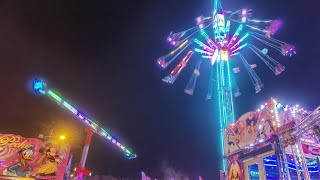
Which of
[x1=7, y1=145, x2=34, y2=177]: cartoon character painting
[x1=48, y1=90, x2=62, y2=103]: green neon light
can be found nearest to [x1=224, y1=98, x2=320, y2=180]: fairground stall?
[x1=48, y1=90, x2=62, y2=103]: green neon light

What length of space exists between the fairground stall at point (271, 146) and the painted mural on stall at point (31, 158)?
14.3 m

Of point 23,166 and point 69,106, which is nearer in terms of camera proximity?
point 23,166

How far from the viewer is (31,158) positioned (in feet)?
78.8

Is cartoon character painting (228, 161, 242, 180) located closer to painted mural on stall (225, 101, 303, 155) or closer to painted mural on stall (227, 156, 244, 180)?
painted mural on stall (227, 156, 244, 180)

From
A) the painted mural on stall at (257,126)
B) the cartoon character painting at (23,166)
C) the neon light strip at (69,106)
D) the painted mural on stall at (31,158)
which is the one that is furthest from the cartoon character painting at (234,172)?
the cartoon character painting at (23,166)

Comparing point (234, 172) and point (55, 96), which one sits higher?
point (55, 96)

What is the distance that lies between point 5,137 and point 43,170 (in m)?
4.49

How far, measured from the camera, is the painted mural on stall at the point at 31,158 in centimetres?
2325

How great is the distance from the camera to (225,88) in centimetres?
2512

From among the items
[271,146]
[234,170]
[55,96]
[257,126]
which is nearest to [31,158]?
[55,96]

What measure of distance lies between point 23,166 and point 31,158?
0.87m

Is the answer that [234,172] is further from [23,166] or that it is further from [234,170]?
[23,166]

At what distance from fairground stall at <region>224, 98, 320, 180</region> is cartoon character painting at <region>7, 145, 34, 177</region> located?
1615 cm

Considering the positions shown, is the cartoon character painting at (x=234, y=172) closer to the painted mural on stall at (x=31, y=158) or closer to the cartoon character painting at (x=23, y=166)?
the painted mural on stall at (x=31, y=158)
